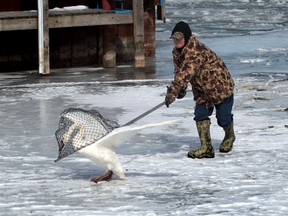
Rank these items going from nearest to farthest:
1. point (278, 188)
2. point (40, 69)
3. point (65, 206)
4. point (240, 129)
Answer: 1. point (65, 206)
2. point (278, 188)
3. point (240, 129)
4. point (40, 69)

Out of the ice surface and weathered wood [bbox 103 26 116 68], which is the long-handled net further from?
weathered wood [bbox 103 26 116 68]

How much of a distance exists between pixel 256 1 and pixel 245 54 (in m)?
32.8

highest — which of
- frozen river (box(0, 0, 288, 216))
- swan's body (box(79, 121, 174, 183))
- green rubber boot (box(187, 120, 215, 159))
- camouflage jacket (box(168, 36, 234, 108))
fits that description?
camouflage jacket (box(168, 36, 234, 108))

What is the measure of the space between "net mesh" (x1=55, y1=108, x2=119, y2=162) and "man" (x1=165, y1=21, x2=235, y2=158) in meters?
1.10

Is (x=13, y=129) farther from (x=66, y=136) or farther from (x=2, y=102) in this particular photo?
(x=66, y=136)

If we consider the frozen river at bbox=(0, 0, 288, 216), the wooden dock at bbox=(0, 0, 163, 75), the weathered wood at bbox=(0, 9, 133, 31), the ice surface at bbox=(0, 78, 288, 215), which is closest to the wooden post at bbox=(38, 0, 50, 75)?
the wooden dock at bbox=(0, 0, 163, 75)

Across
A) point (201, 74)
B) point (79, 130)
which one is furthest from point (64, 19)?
point (79, 130)

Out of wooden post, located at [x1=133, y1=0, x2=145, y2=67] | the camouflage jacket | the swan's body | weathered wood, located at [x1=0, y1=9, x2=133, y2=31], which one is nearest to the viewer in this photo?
the swan's body

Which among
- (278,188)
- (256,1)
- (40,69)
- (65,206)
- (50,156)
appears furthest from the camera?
(256,1)

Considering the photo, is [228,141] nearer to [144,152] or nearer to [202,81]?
[202,81]

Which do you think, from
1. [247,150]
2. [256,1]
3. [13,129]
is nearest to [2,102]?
[13,129]

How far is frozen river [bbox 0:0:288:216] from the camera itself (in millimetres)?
7832

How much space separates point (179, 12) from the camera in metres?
43.7

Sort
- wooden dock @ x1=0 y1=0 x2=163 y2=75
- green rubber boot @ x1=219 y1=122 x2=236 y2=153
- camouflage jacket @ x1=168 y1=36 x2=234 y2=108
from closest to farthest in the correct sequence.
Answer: camouflage jacket @ x1=168 y1=36 x2=234 y2=108 < green rubber boot @ x1=219 y1=122 x2=236 y2=153 < wooden dock @ x1=0 y1=0 x2=163 y2=75
